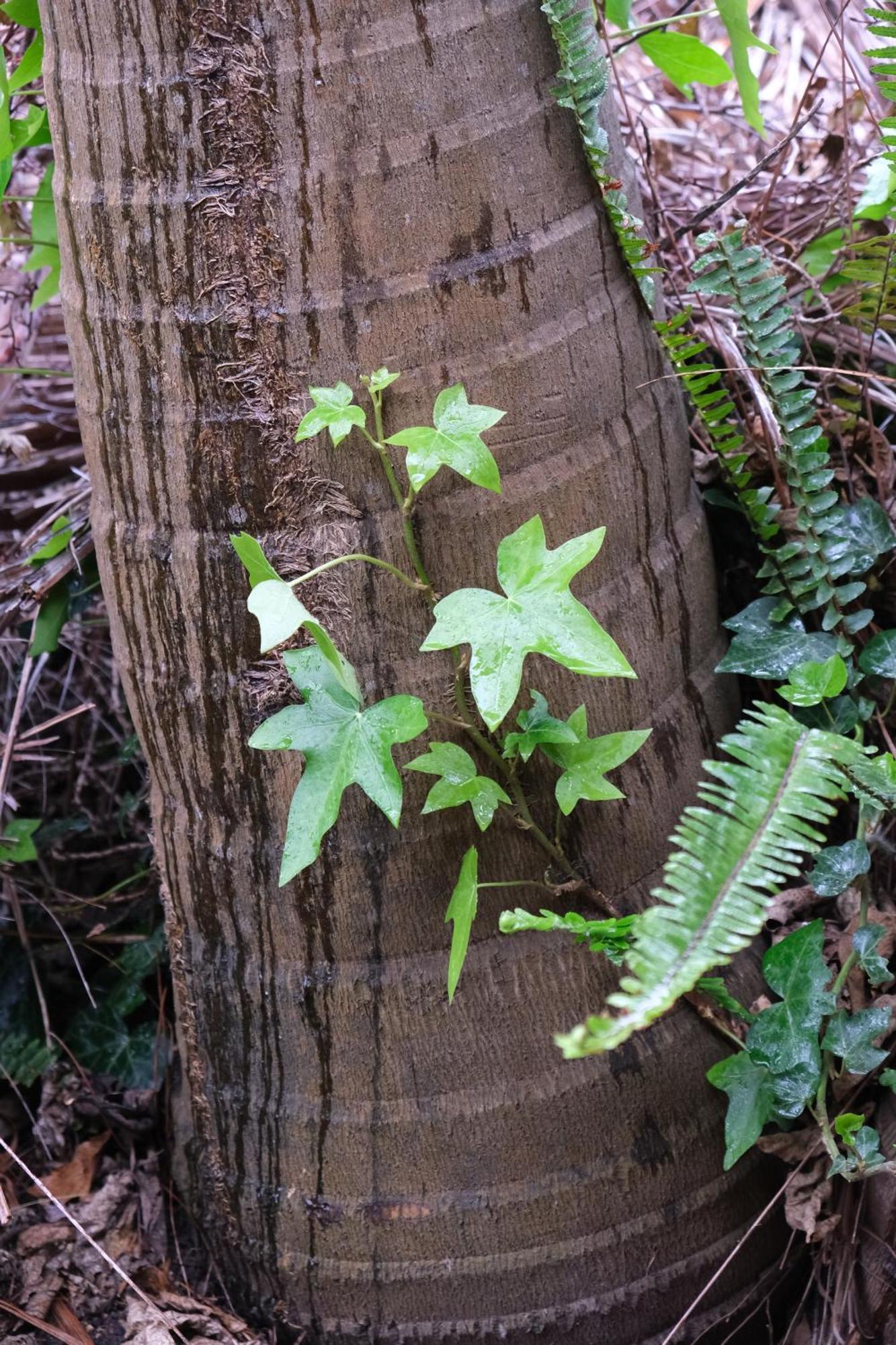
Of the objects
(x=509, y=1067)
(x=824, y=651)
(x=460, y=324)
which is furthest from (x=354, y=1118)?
(x=460, y=324)

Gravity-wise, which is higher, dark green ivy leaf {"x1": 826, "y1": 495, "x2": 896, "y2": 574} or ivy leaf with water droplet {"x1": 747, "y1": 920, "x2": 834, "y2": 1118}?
dark green ivy leaf {"x1": 826, "y1": 495, "x2": 896, "y2": 574}

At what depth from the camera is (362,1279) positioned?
1440mm

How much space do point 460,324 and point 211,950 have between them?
863 mm

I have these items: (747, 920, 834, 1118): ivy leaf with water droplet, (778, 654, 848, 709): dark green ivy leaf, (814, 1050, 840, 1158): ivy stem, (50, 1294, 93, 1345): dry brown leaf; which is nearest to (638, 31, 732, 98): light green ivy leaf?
(778, 654, 848, 709): dark green ivy leaf

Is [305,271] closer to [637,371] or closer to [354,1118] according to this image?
[637,371]

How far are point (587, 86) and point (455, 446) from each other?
0.46m

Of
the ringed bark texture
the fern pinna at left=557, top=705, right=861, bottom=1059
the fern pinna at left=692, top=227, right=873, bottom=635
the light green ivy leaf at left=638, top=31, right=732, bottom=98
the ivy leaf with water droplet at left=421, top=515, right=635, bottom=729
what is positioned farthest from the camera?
the light green ivy leaf at left=638, top=31, right=732, bottom=98

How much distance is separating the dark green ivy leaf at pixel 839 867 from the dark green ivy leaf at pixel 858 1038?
0.15m

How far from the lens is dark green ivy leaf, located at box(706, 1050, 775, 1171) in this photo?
4.39ft

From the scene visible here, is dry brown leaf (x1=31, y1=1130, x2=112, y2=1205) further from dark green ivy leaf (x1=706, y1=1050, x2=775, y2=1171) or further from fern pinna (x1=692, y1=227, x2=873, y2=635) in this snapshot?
fern pinna (x1=692, y1=227, x2=873, y2=635)

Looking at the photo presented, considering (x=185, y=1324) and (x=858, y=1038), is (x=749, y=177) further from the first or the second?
(x=185, y=1324)

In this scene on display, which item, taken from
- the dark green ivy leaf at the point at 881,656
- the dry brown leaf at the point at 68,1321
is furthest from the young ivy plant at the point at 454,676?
the dry brown leaf at the point at 68,1321

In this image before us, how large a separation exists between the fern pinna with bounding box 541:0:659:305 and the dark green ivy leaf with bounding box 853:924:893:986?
2.89 ft

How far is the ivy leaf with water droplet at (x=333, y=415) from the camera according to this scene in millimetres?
1175
